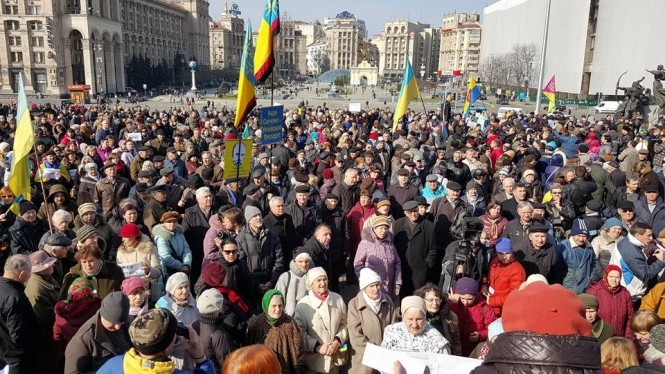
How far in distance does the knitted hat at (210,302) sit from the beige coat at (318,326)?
0.70 metres

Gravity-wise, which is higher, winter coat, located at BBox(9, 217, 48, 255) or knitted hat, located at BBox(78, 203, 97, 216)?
knitted hat, located at BBox(78, 203, 97, 216)

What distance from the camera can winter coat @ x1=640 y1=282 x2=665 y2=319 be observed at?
434 cm

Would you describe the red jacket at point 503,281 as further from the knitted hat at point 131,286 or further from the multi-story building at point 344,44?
the multi-story building at point 344,44

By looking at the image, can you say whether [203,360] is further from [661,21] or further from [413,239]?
[661,21]

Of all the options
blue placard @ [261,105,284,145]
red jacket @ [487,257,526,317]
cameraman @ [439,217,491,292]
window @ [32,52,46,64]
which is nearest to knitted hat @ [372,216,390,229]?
cameraman @ [439,217,491,292]

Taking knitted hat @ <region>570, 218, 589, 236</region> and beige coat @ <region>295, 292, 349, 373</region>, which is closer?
beige coat @ <region>295, 292, 349, 373</region>

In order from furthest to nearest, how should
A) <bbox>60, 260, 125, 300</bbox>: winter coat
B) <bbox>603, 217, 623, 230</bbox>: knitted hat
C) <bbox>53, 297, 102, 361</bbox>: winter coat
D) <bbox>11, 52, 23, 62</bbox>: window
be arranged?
1. <bbox>11, 52, 23, 62</bbox>: window
2. <bbox>603, 217, 623, 230</bbox>: knitted hat
3. <bbox>60, 260, 125, 300</bbox>: winter coat
4. <bbox>53, 297, 102, 361</bbox>: winter coat

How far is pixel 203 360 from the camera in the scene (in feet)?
9.95

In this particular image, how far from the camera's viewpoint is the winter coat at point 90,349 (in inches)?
122

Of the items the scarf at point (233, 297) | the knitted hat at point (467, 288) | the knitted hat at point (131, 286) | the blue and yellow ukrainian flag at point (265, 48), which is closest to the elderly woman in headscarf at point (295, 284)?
the scarf at point (233, 297)

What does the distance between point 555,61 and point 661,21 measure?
17503 millimetres

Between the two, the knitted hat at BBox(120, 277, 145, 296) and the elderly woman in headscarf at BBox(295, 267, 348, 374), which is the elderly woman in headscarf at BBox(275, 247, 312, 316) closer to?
the elderly woman in headscarf at BBox(295, 267, 348, 374)

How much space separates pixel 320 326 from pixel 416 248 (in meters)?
2.25

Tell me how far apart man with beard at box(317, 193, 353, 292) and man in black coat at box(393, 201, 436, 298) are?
76 cm
